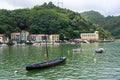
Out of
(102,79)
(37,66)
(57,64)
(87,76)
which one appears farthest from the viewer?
(57,64)

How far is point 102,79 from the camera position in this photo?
41344mm

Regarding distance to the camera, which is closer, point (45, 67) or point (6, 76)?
point (6, 76)

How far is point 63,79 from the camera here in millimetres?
42250

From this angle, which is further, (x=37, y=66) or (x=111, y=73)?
(x=37, y=66)

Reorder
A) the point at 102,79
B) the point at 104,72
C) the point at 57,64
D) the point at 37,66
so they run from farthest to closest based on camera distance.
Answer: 1. the point at 57,64
2. the point at 37,66
3. the point at 104,72
4. the point at 102,79

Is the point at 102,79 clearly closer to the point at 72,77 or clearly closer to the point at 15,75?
the point at 72,77

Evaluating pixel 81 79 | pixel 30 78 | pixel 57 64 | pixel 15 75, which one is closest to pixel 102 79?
pixel 81 79

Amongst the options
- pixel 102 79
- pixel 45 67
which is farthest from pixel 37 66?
pixel 102 79

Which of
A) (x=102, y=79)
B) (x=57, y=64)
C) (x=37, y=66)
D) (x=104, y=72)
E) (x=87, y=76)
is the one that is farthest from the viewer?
(x=57, y=64)

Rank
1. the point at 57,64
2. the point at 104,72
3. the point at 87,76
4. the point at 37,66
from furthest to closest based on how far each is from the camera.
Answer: the point at 57,64 < the point at 37,66 < the point at 104,72 < the point at 87,76

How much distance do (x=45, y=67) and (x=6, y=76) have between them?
9733 millimetres

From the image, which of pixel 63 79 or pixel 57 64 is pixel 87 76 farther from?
pixel 57 64

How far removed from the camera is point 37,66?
52.1m

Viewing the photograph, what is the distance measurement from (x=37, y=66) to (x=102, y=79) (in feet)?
46.6
